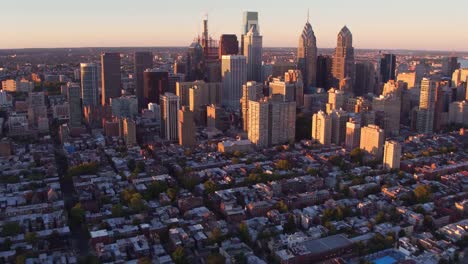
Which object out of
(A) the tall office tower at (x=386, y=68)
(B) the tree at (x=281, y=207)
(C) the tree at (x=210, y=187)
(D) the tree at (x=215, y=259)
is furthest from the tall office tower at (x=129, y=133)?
(A) the tall office tower at (x=386, y=68)

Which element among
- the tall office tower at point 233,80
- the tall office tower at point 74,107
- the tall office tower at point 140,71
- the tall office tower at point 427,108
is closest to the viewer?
the tall office tower at point 427,108

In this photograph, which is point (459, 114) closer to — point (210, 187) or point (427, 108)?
point (427, 108)

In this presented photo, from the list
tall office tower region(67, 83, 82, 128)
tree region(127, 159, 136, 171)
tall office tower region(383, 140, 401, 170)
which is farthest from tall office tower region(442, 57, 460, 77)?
tree region(127, 159, 136, 171)

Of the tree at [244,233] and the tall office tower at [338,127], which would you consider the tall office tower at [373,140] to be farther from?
the tree at [244,233]

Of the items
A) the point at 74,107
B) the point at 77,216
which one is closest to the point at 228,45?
the point at 74,107

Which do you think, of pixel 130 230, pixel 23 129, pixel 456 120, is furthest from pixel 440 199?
pixel 23 129

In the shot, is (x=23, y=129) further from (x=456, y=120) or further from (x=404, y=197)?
(x=456, y=120)
